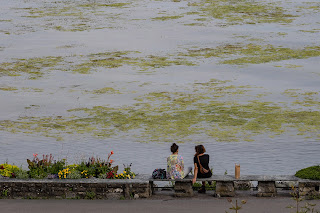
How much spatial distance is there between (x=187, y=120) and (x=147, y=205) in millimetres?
17126

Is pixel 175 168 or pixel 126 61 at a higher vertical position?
pixel 126 61

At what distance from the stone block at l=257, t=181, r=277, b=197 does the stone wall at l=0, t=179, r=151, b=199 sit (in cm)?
279

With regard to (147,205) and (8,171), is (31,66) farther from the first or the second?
(147,205)

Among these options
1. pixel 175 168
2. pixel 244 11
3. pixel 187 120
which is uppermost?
pixel 244 11

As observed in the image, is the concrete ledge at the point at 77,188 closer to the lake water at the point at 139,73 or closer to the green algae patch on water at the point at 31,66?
the lake water at the point at 139,73

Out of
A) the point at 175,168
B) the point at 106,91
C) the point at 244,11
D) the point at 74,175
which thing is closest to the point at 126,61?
the point at 106,91

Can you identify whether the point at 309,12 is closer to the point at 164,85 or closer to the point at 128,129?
the point at 164,85

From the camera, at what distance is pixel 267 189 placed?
2070 centimetres

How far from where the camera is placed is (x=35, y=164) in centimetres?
2138

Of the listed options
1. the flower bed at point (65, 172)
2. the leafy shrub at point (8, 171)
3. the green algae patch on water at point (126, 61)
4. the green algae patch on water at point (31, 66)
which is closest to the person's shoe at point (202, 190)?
the flower bed at point (65, 172)

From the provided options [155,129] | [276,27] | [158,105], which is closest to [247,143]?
[155,129]

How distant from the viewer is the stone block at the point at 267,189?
20656 millimetres

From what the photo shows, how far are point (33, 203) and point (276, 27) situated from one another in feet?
163

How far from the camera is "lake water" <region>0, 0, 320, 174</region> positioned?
31.8 meters
